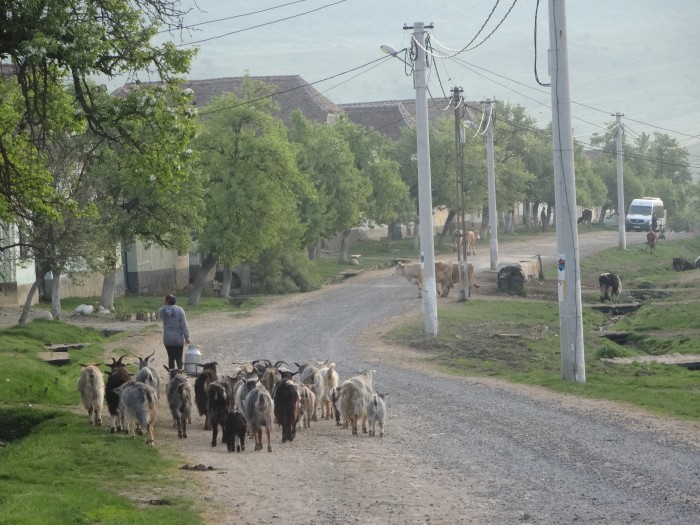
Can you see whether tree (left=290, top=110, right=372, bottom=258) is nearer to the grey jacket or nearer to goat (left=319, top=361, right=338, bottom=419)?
the grey jacket

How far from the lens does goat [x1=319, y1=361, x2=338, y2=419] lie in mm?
21641

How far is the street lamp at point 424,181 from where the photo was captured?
1353 inches

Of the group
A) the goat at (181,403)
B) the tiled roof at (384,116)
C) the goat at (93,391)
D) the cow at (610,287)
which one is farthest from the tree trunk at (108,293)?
the tiled roof at (384,116)

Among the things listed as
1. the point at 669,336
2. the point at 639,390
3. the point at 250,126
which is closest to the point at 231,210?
the point at 250,126

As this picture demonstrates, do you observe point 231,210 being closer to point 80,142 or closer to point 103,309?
point 103,309

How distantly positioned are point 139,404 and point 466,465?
5.05 m

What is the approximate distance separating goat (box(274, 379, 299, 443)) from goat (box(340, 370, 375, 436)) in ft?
3.00

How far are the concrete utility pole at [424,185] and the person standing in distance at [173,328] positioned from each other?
471 inches

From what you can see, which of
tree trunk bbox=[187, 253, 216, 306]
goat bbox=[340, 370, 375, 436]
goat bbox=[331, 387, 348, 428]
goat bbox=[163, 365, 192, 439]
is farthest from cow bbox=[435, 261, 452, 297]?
goat bbox=[163, 365, 192, 439]

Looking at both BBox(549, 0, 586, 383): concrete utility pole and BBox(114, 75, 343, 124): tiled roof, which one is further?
BBox(114, 75, 343, 124): tiled roof

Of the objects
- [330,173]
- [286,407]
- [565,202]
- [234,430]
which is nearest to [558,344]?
[565,202]

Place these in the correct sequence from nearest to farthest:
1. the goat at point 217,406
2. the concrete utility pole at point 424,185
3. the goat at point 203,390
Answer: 1. the goat at point 217,406
2. the goat at point 203,390
3. the concrete utility pole at point 424,185

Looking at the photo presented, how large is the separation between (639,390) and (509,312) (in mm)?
17633

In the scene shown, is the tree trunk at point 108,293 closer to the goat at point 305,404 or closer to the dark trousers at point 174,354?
the dark trousers at point 174,354
